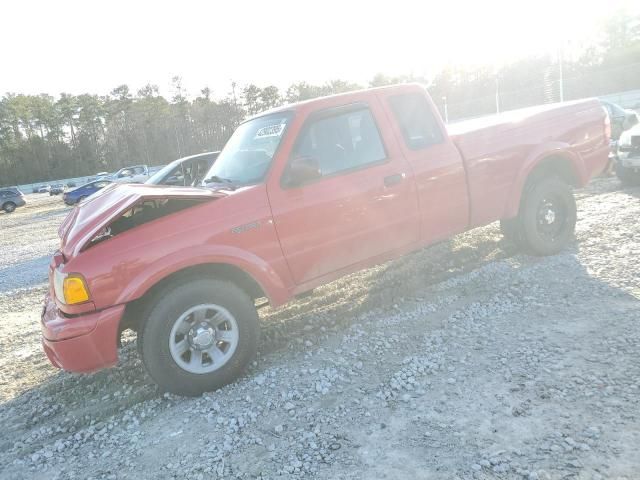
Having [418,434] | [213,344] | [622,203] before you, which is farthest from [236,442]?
[622,203]

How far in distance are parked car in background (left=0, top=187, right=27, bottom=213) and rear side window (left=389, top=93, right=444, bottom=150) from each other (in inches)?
1360

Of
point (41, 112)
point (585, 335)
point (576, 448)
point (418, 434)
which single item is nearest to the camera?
point (576, 448)

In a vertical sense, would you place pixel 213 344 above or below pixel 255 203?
below

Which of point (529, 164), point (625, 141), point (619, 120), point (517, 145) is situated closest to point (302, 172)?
point (517, 145)

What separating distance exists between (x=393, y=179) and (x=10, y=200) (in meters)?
35.2

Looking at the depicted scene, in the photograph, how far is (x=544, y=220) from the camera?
5.80m

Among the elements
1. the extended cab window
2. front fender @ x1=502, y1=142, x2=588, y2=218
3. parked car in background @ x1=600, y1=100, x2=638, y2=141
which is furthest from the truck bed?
parked car in background @ x1=600, y1=100, x2=638, y2=141

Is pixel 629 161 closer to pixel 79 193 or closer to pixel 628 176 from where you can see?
pixel 628 176

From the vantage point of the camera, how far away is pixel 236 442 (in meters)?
3.15

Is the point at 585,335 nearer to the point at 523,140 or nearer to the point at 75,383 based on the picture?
the point at 523,140

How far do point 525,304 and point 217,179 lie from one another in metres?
3.14

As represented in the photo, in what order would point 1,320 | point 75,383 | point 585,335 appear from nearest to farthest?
point 585,335, point 75,383, point 1,320

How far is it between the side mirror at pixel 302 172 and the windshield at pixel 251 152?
0.23 m

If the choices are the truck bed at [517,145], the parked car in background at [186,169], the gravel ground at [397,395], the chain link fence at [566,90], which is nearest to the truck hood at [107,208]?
the gravel ground at [397,395]
